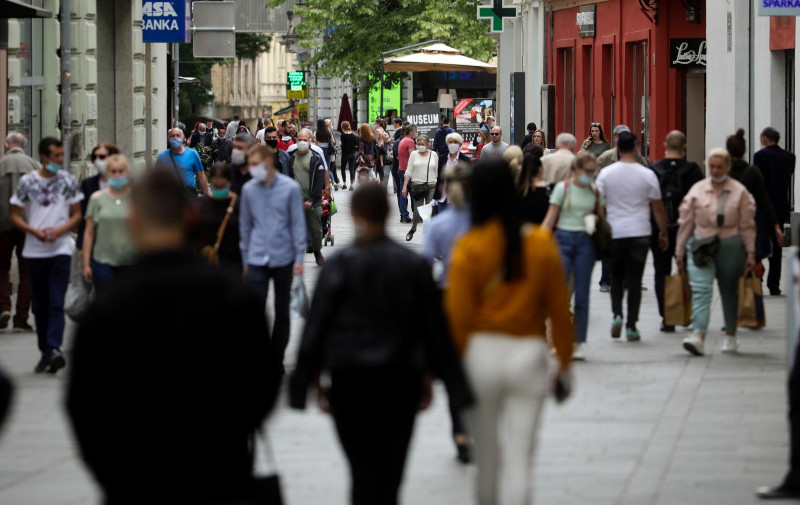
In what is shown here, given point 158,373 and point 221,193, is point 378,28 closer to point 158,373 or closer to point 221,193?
point 221,193

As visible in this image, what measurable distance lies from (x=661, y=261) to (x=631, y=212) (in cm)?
123

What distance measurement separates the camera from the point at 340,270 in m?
6.11

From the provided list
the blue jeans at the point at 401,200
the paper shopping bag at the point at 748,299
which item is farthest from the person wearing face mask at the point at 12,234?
the blue jeans at the point at 401,200

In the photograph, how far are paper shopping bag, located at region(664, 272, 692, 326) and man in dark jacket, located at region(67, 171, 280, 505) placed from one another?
979 cm

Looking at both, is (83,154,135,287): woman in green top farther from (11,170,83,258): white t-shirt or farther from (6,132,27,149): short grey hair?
(6,132,27,149): short grey hair

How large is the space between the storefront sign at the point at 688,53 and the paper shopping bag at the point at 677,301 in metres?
18.5

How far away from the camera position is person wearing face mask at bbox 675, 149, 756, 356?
1288cm

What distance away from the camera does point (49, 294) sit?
41.2ft

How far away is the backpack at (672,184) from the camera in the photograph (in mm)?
14695

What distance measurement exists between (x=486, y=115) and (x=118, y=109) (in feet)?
58.3

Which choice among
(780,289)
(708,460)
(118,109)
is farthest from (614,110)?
(708,460)

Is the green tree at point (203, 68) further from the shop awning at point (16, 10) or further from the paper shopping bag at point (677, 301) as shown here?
the paper shopping bag at point (677, 301)

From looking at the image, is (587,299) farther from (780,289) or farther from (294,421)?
(780,289)

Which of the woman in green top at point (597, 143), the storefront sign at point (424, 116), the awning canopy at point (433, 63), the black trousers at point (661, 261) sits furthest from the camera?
the awning canopy at point (433, 63)
